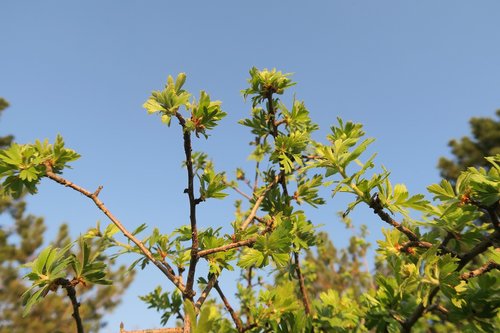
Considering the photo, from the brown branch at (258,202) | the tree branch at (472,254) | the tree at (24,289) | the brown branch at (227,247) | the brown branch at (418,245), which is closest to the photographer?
the tree branch at (472,254)

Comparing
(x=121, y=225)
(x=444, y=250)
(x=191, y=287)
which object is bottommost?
(x=444, y=250)

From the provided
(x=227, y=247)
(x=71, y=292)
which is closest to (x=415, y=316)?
(x=227, y=247)

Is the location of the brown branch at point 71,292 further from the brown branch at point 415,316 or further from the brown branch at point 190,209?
the brown branch at point 415,316

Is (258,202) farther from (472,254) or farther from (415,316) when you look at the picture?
(472,254)

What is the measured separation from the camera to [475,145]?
23.1m

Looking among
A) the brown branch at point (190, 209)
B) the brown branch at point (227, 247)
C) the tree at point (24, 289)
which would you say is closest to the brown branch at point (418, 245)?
the brown branch at point (227, 247)

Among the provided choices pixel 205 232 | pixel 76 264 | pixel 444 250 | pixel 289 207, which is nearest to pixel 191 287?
pixel 205 232

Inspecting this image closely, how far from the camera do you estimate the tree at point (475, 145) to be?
2184 centimetres

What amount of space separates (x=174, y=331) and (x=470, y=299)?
3.88 feet

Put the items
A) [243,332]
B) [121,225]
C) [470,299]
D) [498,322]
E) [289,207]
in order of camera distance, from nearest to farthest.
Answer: [470,299]
[498,322]
[121,225]
[243,332]
[289,207]

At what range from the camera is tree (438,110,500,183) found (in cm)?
2184

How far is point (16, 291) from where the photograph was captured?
20.1 m

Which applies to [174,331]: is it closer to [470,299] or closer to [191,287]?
[191,287]

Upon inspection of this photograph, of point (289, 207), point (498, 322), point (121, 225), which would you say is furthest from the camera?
point (289, 207)
